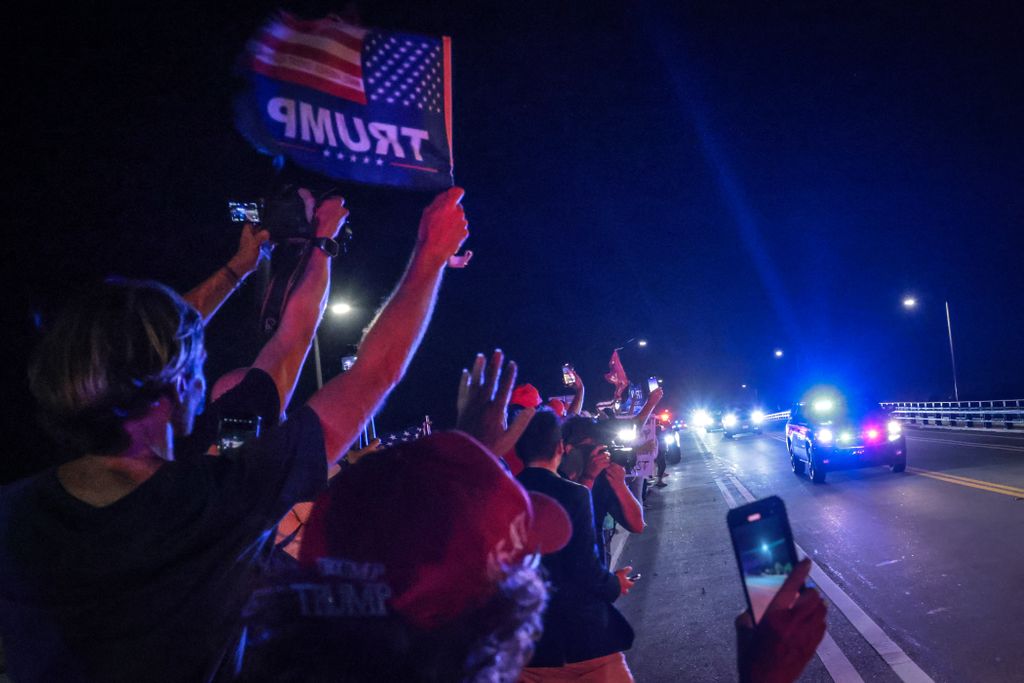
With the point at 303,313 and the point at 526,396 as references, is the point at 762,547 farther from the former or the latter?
the point at 526,396

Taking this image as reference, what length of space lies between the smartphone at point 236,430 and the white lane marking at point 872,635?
331 centimetres

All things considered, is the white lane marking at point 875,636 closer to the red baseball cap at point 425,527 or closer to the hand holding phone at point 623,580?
the hand holding phone at point 623,580

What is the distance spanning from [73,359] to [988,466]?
1775 centimetres

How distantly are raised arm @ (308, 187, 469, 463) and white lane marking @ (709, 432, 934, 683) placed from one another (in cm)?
317

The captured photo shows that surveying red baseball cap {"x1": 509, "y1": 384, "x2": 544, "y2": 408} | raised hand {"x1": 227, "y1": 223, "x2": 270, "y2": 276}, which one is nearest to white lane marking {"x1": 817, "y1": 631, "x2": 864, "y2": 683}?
red baseball cap {"x1": 509, "y1": 384, "x2": 544, "y2": 408}

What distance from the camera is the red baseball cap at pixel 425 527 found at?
3.29ft

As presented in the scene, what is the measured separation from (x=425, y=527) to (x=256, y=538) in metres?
0.54

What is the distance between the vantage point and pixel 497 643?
3.42 feet

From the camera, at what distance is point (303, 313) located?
2.11 metres

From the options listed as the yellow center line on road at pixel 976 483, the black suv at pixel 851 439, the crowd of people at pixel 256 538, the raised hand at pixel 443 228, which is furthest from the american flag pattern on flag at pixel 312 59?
the black suv at pixel 851 439

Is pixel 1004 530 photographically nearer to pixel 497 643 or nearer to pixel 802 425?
pixel 802 425

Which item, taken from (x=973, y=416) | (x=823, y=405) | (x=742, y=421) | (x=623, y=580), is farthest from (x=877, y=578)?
(x=742, y=421)

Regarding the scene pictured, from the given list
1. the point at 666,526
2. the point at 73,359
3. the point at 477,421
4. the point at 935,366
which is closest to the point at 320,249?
the point at 477,421

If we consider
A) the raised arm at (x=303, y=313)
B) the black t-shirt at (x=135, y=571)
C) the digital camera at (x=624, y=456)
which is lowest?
the digital camera at (x=624, y=456)
